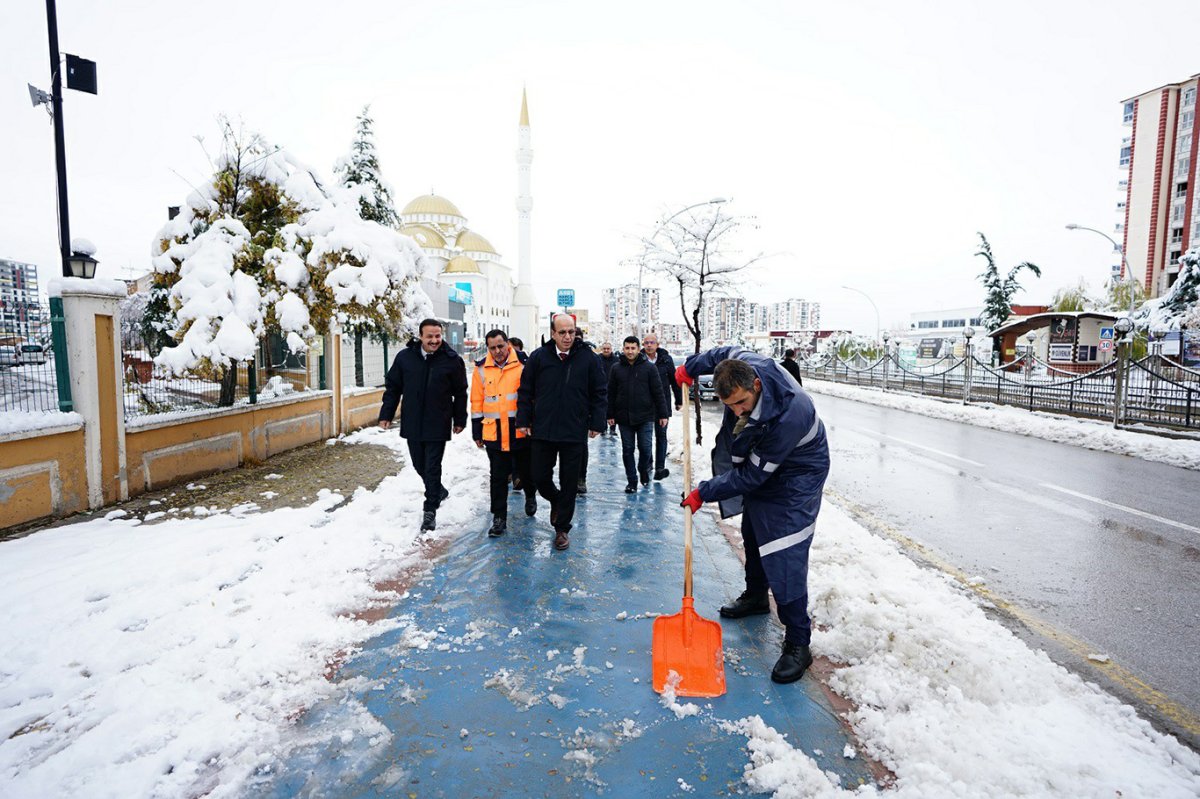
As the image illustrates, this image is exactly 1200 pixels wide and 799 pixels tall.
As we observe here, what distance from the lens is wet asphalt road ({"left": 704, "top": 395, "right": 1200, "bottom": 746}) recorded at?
358 centimetres

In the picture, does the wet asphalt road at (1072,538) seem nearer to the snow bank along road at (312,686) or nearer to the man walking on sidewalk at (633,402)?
the snow bank along road at (312,686)

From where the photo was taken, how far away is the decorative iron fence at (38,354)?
19.8ft

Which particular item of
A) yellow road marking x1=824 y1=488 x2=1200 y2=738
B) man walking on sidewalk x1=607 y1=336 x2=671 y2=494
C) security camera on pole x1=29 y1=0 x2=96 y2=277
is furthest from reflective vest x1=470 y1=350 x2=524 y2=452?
security camera on pole x1=29 y1=0 x2=96 y2=277

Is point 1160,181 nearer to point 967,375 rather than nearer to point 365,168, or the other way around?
point 967,375

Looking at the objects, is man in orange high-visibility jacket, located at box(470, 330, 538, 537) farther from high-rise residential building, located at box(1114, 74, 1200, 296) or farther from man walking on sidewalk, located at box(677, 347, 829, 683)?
high-rise residential building, located at box(1114, 74, 1200, 296)

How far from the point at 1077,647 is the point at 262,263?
1138 centimetres

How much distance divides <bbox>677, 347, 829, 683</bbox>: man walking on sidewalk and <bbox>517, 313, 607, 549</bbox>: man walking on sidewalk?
2198mm

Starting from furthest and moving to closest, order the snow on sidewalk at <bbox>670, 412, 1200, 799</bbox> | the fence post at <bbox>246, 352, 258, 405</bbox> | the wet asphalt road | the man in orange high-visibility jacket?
1. the fence post at <bbox>246, 352, 258, 405</bbox>
2. the man in orange high-visibility jacket
3. the wet asphalt road
4. the snow on sidewalk at <bbox>670, 412, 1200, 799</bbox>

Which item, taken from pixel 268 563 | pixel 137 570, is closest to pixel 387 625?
pixel 268 563

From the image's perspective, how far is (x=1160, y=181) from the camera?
188ft

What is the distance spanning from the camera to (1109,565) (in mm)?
5090

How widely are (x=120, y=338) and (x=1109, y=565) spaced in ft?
34.5

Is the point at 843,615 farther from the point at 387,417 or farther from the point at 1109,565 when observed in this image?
the point at 387,417

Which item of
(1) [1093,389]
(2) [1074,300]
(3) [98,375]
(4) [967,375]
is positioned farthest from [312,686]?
(2) [1074,300]
